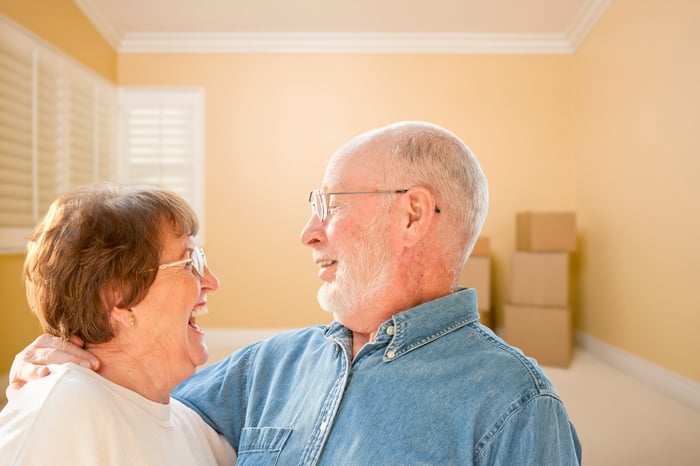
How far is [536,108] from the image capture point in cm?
588

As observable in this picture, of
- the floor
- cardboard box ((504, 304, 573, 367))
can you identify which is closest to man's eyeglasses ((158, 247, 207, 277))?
the floor

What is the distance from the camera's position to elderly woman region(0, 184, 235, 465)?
2.97 feet

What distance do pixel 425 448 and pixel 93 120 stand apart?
5.11 m

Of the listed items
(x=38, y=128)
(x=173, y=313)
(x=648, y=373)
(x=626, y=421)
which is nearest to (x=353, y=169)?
(x=173, y=313)

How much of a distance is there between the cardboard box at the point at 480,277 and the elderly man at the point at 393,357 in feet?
12.3

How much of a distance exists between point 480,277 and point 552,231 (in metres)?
0.69

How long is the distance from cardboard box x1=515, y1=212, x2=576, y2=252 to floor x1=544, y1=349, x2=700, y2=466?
40.3 inches

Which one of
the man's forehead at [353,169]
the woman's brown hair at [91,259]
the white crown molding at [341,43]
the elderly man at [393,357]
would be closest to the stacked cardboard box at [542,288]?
the white crown molding at [341,43]

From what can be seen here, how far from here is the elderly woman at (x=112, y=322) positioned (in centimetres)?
91

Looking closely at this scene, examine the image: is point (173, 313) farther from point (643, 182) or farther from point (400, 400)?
point (643, 182)

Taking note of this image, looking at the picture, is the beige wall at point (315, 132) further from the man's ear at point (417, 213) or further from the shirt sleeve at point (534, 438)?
the shirt sleeve at point (534, 438)

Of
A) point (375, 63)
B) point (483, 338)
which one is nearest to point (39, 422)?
point (483, 338)

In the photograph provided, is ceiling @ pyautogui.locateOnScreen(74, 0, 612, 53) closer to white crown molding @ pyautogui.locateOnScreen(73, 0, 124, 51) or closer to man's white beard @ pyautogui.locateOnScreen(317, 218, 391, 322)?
white crown molding @ pyautogui.locateOnScreen(73, 0, 124, 51)

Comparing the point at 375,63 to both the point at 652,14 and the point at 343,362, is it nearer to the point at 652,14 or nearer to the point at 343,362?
the point at 652,14
